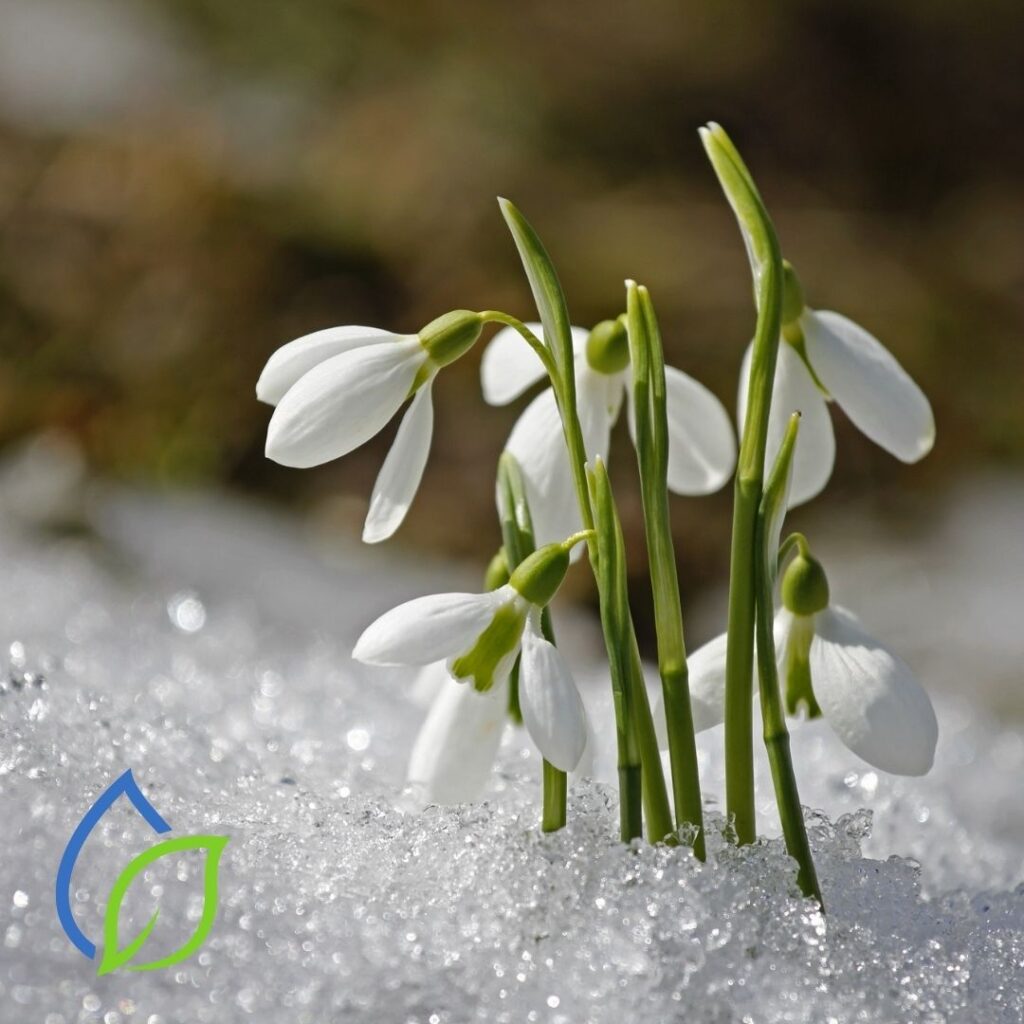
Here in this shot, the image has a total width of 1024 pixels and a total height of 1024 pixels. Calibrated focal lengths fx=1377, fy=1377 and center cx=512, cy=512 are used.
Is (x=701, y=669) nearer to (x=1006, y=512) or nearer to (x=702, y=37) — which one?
(x=1006, y=512)

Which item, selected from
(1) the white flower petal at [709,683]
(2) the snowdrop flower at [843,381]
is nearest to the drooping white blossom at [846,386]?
(2) the snowdrop flower at [843,381]

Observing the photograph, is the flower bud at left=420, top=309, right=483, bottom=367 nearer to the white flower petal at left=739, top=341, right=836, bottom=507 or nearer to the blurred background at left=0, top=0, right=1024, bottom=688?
the white flower petal at left=739, top=341, right=836, bottom=507

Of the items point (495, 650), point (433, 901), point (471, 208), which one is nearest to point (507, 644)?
point (495, 650)

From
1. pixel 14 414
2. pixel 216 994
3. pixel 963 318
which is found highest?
pixel 216 994

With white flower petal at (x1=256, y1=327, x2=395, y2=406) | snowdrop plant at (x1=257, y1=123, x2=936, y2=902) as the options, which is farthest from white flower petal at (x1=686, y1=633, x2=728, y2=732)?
white flower petal at (x1=256, y1=327, x2=395, y2=406)

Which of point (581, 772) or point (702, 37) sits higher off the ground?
point (581, 772)

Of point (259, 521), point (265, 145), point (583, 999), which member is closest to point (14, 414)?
point (259, 521)

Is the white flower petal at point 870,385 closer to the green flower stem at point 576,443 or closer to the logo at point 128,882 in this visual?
the green flower stem at point 576,443
